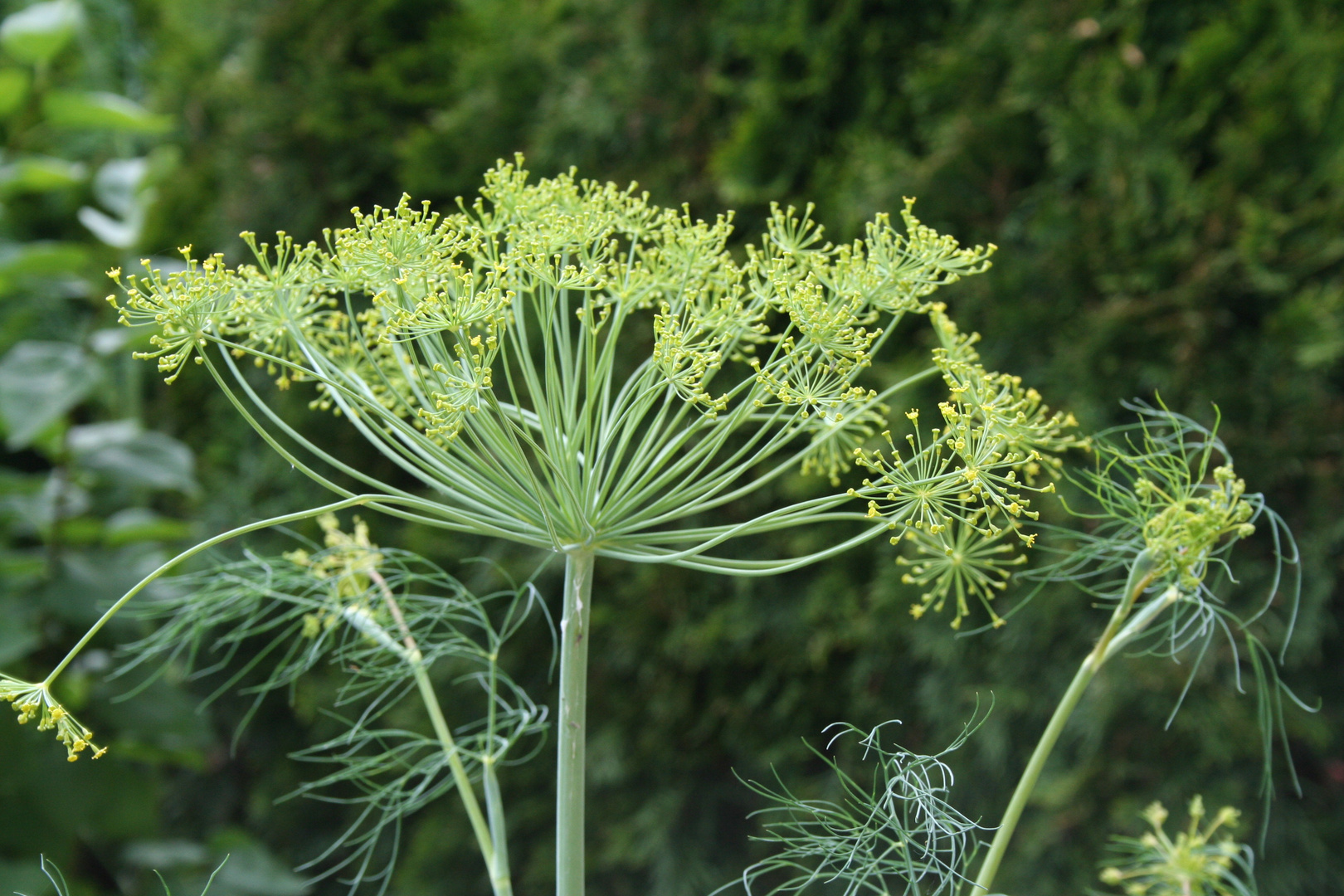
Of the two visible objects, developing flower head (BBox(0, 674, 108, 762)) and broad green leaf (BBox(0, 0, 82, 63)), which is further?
broad green leaf (BBox(0, 0, 82, 63))

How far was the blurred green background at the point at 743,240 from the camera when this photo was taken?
51.4 inches

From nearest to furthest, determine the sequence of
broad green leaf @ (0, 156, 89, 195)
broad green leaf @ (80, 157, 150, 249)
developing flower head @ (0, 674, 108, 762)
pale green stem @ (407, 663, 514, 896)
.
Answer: developing flower head @ (0, 674, 108, 762)
pale green stem @ (407, 663, 514, 896)
broad green leaf @ (0, 156, 89, 195)
broad green leaf @ (80, 157, 150, 249)

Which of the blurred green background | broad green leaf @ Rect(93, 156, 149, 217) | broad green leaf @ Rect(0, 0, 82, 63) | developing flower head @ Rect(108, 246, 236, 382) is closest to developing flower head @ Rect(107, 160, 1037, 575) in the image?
developing flower head @ Rect(108, 246, 236, 382)

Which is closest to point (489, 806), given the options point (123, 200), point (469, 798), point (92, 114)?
point (469, 798)

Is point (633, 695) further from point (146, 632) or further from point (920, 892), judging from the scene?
point (920, 892)

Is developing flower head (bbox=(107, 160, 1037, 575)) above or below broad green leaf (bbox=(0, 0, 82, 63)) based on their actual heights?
below

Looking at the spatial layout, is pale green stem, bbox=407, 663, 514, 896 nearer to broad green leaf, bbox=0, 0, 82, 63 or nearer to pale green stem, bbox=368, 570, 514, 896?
pale green stem, bbox=368, 570, 514, 896

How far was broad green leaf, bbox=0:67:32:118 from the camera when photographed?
67.1 inches

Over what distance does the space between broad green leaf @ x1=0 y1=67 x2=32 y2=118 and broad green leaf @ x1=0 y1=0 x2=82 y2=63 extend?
0.04m

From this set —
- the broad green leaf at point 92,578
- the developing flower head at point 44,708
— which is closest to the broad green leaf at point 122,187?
the broad green leaf at point 92,578

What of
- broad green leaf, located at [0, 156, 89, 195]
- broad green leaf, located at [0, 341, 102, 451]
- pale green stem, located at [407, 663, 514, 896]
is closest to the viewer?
pale green stem, located at [407, 663, 514, 896]

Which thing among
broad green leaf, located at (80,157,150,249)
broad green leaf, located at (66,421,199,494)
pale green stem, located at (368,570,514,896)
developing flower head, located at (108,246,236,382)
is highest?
broad green leaf, located at (80,157,150,249)

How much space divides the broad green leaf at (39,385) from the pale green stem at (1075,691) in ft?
5.31

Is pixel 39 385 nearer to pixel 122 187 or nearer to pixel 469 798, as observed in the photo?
pixel 122 187
